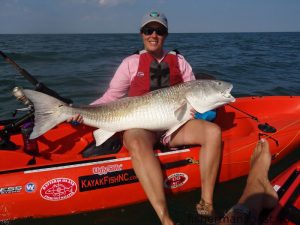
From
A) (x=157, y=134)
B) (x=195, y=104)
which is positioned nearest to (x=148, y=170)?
(x=157, y=134)

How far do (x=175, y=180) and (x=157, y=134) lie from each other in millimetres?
Result: 687

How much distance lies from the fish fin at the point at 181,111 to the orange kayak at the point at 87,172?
1.64 ft

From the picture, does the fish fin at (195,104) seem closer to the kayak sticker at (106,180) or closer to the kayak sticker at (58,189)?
the kayak sticker at (106,180)

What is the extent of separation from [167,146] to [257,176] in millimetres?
1305

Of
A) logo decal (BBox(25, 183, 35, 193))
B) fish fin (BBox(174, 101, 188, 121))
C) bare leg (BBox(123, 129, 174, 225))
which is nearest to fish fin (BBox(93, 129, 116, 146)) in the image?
bare leg (BBox(123, 129, 174, 225))

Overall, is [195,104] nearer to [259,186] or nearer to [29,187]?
[259,186]

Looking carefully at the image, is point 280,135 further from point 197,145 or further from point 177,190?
point 177,190

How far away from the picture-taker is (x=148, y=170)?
4.11m

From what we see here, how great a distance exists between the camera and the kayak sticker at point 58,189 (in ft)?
13.9

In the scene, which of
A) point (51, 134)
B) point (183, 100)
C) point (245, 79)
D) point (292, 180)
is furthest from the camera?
point (245, 79)

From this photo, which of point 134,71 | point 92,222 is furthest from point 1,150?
point 134,71

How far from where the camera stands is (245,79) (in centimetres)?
1421

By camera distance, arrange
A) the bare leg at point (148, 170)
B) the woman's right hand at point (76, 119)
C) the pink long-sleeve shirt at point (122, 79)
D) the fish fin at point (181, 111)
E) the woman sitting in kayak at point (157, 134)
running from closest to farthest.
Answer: the bare leg at point (148, 170) < the woman sitting in kayak at point (157, 134) < the fish fin at point (181, 111) < the woman's right hand at point (76, 119) < the pink long-sleeve shirt at point (122, 79)

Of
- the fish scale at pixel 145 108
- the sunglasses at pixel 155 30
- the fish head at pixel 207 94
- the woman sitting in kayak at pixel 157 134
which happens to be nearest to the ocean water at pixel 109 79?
the woman sitting in kayak at pixel 157 134
